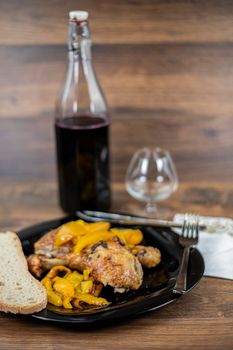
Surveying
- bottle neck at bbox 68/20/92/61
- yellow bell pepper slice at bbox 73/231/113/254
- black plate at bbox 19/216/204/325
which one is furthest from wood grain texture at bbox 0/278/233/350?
bottle neck at bbox 68/20/92/61

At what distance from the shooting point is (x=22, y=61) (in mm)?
2021

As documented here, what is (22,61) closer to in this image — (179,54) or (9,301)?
(179,54)

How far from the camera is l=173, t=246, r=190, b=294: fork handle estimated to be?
4.17ft

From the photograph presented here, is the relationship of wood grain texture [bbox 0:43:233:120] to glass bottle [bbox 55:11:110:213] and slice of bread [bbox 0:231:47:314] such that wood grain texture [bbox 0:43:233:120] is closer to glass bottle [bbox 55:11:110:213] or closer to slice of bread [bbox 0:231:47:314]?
glass bottle [bbox 55:11:110:213]

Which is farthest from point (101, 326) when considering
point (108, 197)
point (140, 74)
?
point (140, 74)

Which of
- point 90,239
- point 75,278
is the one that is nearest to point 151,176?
point 90,239

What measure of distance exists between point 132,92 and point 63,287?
89cm

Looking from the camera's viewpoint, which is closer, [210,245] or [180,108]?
[210,245]

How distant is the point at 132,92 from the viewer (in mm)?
2029

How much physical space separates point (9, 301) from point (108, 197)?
598mm

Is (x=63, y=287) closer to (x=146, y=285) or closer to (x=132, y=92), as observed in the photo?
(x=146, y=285)

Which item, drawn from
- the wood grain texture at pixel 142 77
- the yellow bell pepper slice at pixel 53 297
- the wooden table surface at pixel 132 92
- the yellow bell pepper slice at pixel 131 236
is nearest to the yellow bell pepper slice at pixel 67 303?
the yellow bell pepper slice at pixel 53 297

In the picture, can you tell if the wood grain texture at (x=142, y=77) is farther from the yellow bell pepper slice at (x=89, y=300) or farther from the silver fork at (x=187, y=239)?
the yellow bell pepper slice at (x=89, y=300)

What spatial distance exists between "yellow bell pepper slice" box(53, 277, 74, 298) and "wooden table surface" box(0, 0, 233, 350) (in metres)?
0.41
